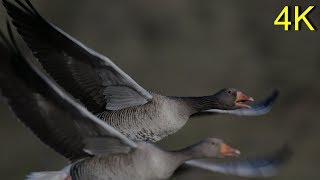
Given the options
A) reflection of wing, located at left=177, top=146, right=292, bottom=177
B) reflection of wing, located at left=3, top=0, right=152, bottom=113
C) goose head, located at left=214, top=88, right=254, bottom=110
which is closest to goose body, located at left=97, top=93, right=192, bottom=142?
reflection of wing, located at left=3, top=0, right=152, bottom=113

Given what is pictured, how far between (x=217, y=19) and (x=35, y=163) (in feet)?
22.0

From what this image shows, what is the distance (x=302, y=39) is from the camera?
21.3 m

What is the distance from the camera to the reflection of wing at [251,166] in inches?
324

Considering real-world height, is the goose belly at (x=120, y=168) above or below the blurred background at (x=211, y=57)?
above

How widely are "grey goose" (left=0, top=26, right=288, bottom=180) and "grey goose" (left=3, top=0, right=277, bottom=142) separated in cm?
120

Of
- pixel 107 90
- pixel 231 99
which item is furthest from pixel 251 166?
pixel 107 90

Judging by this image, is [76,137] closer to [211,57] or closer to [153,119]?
[153,119]

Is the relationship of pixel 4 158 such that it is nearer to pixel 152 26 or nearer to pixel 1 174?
pixel 1 174

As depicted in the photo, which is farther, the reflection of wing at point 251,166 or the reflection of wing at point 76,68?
the reflection of wing at point 76,68

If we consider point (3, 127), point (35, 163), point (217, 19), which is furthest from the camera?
point (217, 19)

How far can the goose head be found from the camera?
922cm

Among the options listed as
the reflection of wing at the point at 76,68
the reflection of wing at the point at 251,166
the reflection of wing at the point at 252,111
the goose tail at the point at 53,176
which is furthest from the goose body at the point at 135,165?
the reflection of wing at the point at 252,111

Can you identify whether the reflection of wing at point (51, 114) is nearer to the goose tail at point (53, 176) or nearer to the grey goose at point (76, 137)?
the grey goose at point (76, 137)

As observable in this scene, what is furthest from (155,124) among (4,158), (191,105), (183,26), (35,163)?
(183,26)
